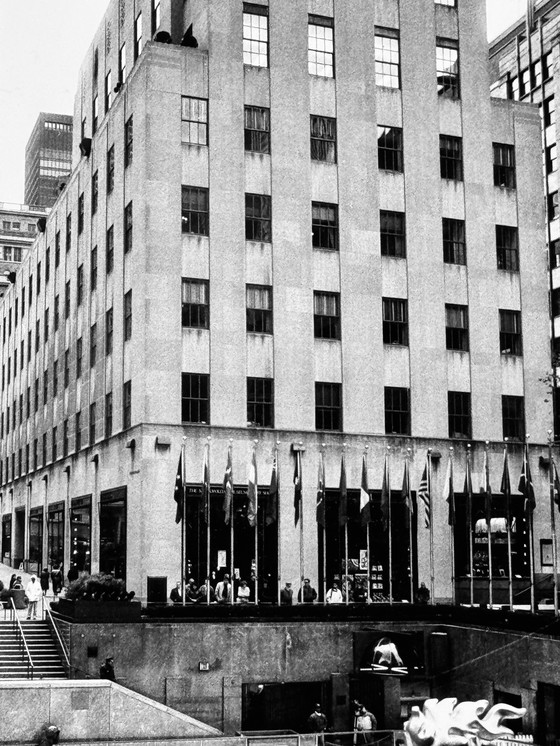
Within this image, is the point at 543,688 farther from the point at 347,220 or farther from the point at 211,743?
the point at 347,220

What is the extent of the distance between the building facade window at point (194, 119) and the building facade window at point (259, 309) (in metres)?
7.22

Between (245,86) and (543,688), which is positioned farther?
(245,86)

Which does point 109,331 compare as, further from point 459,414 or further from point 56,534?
point 459,414

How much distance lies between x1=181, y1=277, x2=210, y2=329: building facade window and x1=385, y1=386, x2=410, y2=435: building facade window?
962 cm

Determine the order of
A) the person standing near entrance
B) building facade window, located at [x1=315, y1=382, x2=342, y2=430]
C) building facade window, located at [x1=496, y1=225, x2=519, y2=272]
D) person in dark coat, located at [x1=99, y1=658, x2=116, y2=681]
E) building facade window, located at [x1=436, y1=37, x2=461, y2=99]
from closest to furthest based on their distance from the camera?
person in dark coat, located at [x1=99, y1=658, x2=116, y2=681]
the person standing near entrance
building facade window, located at [x1=315, y1=382, x2=342, y2=430]
building facade window, located at [x1=496, y1=225, x2=519, y2=272]
building facade window, located at [x1=436, y1=37, x2=461, y2=99]

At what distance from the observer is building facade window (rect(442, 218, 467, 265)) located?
57.0m

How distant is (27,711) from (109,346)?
28261mm

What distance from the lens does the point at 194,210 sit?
52.4m

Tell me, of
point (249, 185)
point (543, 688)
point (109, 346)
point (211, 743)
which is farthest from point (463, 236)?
point (211, 743)

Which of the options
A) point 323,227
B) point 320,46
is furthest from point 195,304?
point 320,46

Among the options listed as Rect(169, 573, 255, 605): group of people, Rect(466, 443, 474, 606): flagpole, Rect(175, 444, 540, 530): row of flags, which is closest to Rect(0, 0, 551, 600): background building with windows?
Rect(466, 443, 474, 606): flagpole

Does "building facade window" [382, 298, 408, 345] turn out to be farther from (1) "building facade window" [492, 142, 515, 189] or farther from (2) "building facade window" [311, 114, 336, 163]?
(1) "building facade window" [492, 142, 515, 189]

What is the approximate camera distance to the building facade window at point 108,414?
56531 millimetres

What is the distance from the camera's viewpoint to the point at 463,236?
188 ft
